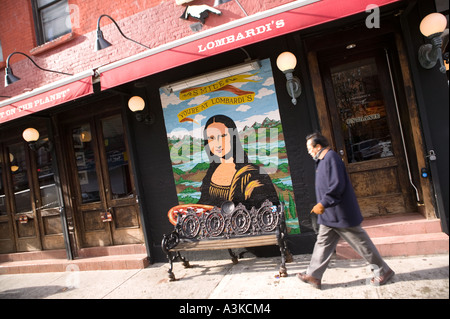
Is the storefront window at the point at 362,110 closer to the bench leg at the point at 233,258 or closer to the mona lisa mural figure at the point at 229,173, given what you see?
the mona lisa mural figure at the point at 229,173

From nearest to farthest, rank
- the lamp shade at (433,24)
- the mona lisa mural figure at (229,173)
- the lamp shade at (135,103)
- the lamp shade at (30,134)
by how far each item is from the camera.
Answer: the lamp shade at (433,24), the mona lisa mural figure at (229,173), the lamp shade at (135,103), the lamp shade at (30,134)

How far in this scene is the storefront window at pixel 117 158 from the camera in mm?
5581

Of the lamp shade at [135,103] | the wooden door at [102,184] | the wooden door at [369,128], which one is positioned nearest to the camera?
the wooden door at [369,128]

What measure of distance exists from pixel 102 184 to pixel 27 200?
2.33 m

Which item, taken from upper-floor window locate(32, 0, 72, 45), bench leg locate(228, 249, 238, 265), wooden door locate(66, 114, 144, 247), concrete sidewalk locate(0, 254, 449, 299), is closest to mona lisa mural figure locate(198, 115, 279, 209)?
bench leg locate(228, 249, 238, 265)

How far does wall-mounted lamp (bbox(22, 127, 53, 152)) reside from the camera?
5762mm

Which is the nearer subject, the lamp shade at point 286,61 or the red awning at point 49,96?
the lamp shade at point 286,61

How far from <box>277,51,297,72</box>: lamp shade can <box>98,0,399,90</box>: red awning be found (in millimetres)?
639

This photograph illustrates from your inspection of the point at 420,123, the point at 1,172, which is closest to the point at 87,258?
the point at 1,172

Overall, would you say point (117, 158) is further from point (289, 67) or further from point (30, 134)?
point (289, 67)

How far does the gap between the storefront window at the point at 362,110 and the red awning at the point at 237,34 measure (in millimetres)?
1471

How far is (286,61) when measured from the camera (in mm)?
4020

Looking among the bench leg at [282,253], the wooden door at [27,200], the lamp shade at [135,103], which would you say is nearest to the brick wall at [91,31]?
the lamp shade at [135,103]

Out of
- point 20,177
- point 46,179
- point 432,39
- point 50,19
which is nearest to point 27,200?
point 20,177
